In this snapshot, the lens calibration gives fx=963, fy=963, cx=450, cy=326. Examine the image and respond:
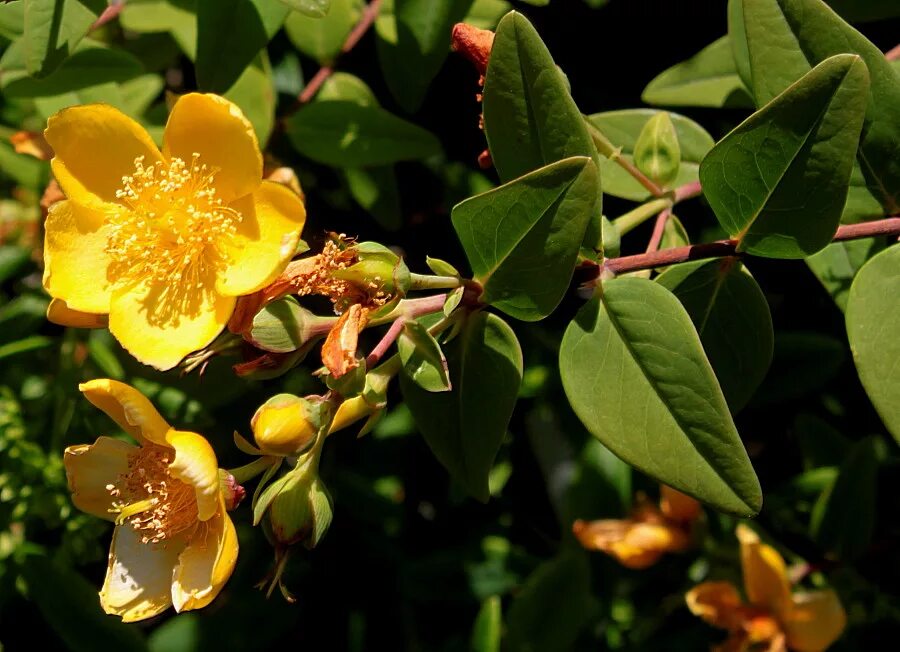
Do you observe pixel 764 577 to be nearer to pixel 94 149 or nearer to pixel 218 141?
pixel 218 141

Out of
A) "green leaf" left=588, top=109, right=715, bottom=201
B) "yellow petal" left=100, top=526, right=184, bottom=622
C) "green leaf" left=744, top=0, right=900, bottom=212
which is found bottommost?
"yellow petal" left=100, top=526, right=184, bottom=622

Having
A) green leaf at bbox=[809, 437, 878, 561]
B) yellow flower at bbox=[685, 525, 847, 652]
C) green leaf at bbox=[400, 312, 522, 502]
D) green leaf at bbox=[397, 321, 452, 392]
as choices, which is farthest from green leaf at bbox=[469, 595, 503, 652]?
green leaf at bbox=[397, 321, 452, 392]

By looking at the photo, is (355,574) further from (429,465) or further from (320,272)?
(320,272)

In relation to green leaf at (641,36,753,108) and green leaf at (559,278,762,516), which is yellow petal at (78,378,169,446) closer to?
green leaf at (559,278,762,516)

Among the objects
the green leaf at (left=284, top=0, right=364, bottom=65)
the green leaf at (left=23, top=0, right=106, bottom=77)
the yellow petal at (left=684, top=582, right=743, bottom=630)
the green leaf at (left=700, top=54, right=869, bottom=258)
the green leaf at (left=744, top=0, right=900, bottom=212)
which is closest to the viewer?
the green leaf at (left=700, top=54, right=869, bottom=258)

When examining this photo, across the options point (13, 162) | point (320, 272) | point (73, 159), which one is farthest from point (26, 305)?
point (320, 272)

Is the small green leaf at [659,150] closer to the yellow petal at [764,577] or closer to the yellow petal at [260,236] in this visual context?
the yellow petal at [260,236]

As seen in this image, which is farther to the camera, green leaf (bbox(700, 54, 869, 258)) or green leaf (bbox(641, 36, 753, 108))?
green leaf (bbox(641, 36, 753, 108))
